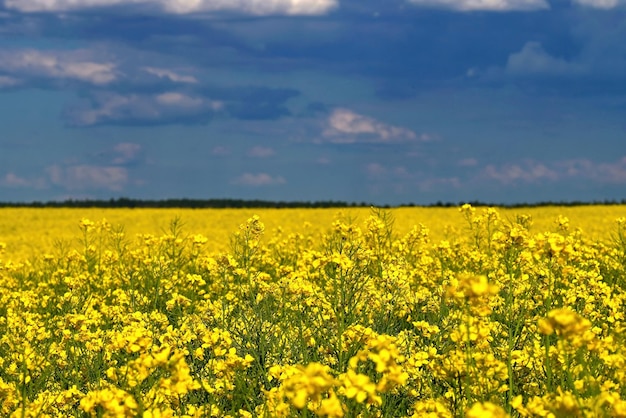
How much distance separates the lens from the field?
3658mm

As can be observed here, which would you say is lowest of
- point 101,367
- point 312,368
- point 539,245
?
point 101,367

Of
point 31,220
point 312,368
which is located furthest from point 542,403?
point 31,220

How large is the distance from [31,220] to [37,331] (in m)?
33.5

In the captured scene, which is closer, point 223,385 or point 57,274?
point 223,385

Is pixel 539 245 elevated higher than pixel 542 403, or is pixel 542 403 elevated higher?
pixel 539 245

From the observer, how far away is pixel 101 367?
7.08m

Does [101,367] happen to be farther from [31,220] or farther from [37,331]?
[31,220]

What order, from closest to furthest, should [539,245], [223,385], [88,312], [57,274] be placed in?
[539,245] → [223,385] → [88,312] → [57,274]

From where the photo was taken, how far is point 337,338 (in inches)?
255

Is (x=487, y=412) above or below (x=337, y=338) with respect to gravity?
above

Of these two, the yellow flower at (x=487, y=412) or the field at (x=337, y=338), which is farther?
the field at (x=337, y=338)

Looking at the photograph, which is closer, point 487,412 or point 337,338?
point 487,412

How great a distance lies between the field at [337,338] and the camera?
3.66 metres

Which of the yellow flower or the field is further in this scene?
the field
